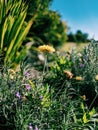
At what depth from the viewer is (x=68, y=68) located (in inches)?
223

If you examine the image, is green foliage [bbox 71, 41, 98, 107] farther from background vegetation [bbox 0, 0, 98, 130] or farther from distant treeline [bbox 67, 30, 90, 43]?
distant treeline [bbox 67, 30, 90, 43]

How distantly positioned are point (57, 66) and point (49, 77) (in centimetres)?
55

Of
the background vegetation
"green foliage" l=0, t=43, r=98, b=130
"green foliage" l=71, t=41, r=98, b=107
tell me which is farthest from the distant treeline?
"green foliage" l=0, t=43, r=98, b=130

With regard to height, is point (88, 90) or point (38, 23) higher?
point (38, 23)

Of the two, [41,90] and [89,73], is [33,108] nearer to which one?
[41,90]

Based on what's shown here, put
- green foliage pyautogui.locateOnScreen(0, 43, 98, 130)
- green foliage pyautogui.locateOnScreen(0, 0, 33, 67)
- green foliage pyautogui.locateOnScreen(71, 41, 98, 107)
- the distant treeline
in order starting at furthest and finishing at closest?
the distant treeline < green foliage pyautogui.locateOnScreen(0, 0, 33, 67) < green foliage pyautogui.locateOnScreen(71, 41, 98, 107) < green foliage pyautogui.locateOnScreen(0, 43, 98, 130)

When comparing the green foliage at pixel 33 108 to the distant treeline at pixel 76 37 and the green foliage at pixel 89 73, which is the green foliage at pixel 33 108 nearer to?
the green foliage at pixel 89 73

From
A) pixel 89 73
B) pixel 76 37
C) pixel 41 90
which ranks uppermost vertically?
pixel 76 37

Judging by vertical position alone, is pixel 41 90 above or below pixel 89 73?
below

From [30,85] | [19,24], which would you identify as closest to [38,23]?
[19,24]

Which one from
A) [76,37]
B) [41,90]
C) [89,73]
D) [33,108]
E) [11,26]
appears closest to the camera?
[33,108]

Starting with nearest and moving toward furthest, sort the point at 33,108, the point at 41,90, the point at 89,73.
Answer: the point at 33,108
the point at 41,90
the point at 89,73

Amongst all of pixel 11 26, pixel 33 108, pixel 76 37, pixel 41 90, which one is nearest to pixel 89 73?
pixel 11 26

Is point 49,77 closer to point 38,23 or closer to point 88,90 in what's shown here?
point 88,90
